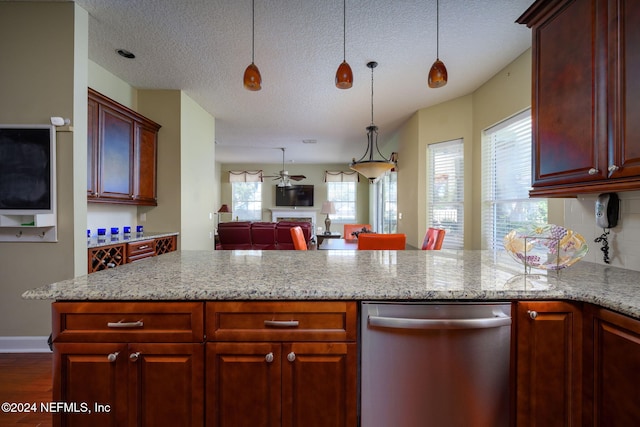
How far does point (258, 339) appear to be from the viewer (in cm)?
100

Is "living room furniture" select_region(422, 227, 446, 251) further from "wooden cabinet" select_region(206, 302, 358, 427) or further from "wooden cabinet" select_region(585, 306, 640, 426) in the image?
→ "wooden cabinet" select_region(206, 302, 358, 427)

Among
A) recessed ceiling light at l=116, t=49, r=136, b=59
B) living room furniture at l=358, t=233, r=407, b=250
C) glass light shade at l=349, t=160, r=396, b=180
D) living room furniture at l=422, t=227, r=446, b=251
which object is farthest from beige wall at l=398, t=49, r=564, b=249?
recessed ceiling light at l=116, t=49, r=136, b=59

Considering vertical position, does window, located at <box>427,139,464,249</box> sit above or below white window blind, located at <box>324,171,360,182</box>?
below

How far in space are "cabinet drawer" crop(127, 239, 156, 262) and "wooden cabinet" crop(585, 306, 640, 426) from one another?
3.29m

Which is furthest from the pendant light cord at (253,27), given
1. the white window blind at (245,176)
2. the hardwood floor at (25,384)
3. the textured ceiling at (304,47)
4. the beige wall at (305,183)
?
the beige wall at (305,183)

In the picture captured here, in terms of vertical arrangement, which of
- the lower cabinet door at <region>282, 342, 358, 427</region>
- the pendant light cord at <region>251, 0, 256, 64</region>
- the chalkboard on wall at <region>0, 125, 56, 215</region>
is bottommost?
the lower cabinet door at <region>282, 342, 358, 427</region>

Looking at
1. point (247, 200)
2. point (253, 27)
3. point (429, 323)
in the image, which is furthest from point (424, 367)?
point (247, 200)

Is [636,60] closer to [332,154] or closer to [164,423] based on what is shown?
[164,423]

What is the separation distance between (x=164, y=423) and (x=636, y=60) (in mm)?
2254

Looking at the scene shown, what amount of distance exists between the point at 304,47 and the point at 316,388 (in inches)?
111

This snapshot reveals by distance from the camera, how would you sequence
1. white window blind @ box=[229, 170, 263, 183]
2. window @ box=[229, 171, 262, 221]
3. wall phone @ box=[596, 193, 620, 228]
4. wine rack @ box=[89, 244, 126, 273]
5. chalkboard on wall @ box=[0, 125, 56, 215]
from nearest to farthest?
wall phone @ box=[596, 193, 620, 228] < chalkboard on wall @ box=[0, 125, 56, 215] < wine rack @ box=[89, 244, 126, 273] < white window blind @ box=[229, 170, 263, 183] < window @ box=[229, 171, 262, 221]

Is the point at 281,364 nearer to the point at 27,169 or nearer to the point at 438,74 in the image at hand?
the point at 438,74

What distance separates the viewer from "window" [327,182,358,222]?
8992 mm

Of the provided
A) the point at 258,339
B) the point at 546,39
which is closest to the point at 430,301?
the point at 258,339
